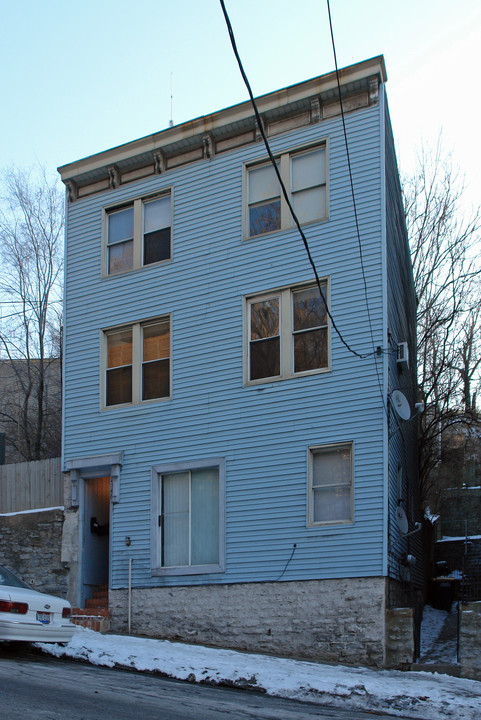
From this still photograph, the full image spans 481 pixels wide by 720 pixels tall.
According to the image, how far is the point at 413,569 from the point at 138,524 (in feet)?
20.2

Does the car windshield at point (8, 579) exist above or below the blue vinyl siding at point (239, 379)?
below

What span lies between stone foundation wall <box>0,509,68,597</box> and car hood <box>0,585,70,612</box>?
5725 millimetres

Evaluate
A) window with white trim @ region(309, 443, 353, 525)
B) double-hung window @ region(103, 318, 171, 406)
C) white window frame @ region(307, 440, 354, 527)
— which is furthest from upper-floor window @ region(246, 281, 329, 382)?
double-hung window @ region(103, 318, 171, 406)

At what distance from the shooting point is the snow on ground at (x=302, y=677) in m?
10.2

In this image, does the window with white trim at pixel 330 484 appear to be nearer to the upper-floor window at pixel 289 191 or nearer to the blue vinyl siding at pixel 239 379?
the blue vinyl siding at pixel 239 379

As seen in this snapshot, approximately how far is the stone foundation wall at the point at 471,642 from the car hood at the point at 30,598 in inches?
238

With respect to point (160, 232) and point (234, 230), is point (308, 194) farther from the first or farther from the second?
point (160, 232)

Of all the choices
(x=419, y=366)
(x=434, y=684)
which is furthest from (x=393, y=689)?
(x=419, y=366)

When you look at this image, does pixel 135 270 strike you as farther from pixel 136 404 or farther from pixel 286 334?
pixel 286 334

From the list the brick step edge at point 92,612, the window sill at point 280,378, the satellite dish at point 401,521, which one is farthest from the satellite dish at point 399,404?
the brick step edge at point 92,612

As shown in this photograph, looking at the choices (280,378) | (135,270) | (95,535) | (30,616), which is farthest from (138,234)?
(30,616)

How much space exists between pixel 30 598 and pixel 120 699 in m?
3.36

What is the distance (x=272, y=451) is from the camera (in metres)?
15.6

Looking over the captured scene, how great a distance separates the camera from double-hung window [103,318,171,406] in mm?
17672
